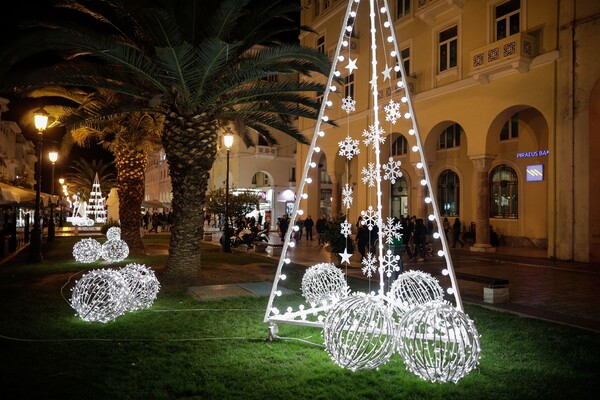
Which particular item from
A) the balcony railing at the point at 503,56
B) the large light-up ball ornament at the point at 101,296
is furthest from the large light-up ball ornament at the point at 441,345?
the balcony railing at the point at 503,56

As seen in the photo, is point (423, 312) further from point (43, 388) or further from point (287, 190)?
point (287, 190)

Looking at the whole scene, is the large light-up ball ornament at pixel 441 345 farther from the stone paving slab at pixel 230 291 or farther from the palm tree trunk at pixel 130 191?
the palm tree trunk at pixel 130 191

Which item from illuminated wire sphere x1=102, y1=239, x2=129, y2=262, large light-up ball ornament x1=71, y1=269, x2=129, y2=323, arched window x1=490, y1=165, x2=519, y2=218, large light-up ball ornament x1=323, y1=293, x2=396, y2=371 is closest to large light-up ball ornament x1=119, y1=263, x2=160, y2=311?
large light-up ball ornament x1=71, y1=269, x2=129, y2=323

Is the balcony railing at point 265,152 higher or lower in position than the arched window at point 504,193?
higher

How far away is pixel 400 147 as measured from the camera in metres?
28.5

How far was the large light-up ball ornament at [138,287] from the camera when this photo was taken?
7.63 metres

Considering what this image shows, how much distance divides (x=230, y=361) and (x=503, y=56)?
654 inches

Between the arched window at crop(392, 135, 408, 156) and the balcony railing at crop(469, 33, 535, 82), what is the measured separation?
9539 mm

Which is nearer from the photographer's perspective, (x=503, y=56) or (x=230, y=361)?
(x=230, y=361)

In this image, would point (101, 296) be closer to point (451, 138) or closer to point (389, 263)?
point (389, 263)

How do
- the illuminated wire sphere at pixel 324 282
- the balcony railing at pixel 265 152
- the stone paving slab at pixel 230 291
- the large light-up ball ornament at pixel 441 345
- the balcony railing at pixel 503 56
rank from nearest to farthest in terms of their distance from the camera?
the large light-up ball ornament at pixel 441 345, the illuminated wire sphere at pixel 324 282, the stone paving slab at pixel 230 291, the balcony railing at pixel 503 56, the balcony railing at pixel 265 152

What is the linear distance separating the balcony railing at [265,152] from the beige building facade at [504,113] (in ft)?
51.5

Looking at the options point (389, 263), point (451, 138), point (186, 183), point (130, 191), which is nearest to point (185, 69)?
point (186, 183)

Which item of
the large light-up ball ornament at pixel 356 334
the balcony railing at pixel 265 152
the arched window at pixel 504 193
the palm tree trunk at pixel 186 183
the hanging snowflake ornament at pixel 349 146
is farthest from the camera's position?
the balcony railing at pixel 265 152
